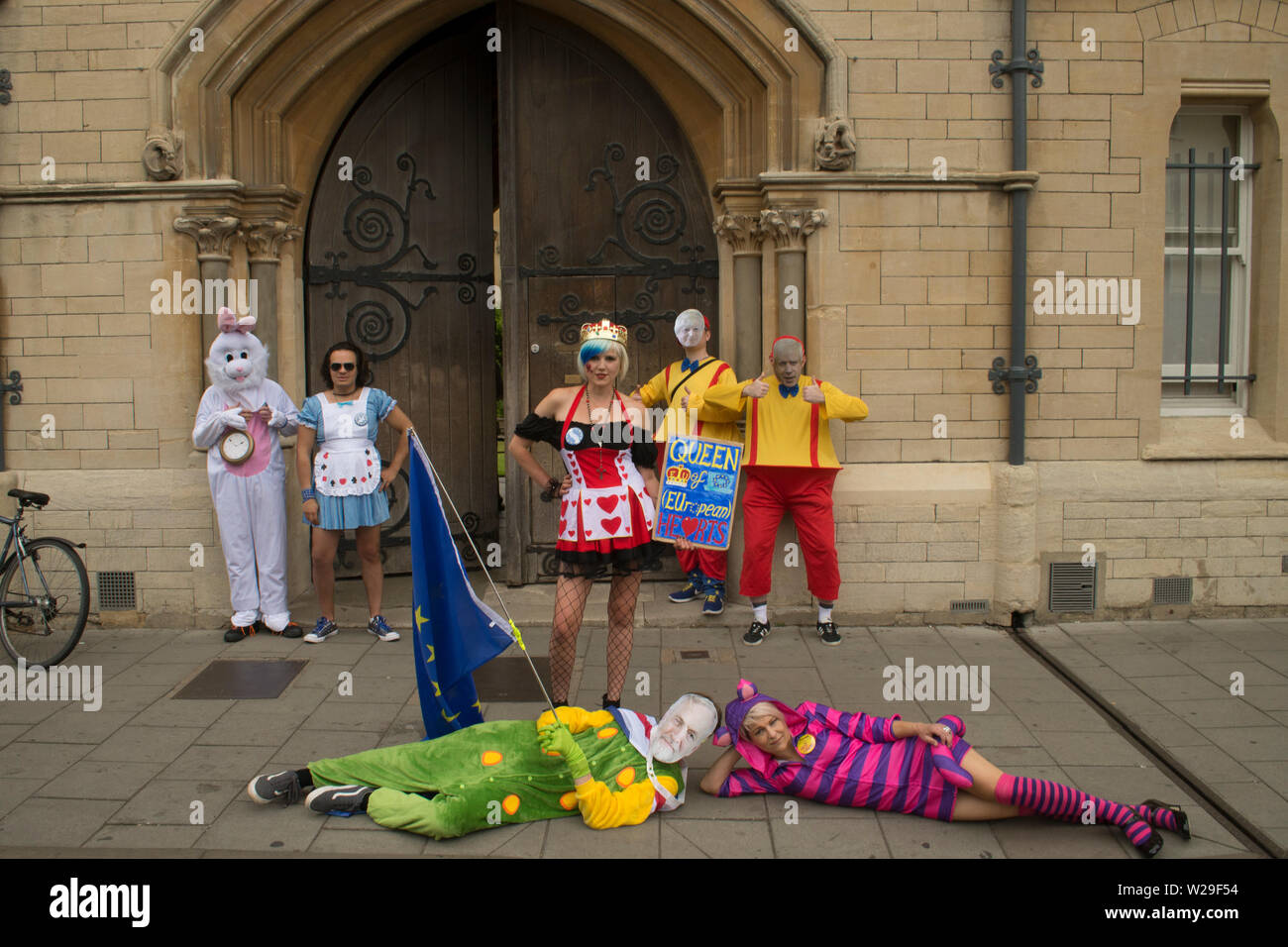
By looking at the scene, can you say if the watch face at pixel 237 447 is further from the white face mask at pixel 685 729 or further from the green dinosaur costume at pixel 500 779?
the white face mask at pixel 685 729

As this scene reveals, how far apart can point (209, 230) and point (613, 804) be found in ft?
15.7

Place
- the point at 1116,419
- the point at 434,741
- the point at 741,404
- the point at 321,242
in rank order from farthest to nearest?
the point at 321,242, the point at 1116,419, the point at 741,404, the point at 434,741

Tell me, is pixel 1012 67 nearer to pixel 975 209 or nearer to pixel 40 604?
pixel 975 209

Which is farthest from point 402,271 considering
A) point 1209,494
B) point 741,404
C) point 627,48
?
point 1209,494

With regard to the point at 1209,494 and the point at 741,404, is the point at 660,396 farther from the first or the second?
the point at 1209,494

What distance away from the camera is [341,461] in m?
6.51

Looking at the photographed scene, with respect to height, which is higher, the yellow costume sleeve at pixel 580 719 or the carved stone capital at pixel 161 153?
the carved stone capital at pixel 161 153

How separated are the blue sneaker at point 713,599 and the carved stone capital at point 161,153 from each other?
14.1ft

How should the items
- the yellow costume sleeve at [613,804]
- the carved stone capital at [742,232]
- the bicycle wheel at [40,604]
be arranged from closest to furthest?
1. the yellow costume sleeve at [613,804]
2. the bicycle wheel at [40,604]
3. the carved stone capital at [742,232]

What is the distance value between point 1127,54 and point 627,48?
3249 millimetres

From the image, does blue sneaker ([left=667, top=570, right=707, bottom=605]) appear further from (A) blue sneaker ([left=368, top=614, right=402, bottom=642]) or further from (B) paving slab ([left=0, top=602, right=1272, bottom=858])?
(A) blue sneaker ([left=368, top=614, right=402, bottom=642])

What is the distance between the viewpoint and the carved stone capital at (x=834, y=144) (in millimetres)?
6723

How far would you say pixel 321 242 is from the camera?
764 cm

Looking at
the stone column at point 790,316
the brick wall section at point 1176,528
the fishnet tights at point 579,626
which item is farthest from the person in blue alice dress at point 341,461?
the brick wall section at point 1176,528
